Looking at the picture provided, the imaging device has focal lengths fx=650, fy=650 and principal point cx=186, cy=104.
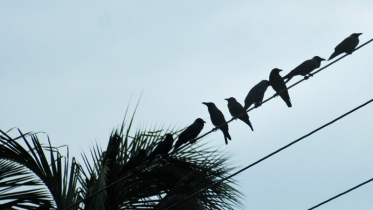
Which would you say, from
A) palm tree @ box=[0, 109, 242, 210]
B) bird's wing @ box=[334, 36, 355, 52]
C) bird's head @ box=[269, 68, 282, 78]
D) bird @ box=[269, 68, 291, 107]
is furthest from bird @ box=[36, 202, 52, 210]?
bird's wing @ box=[334, 36, 355, 52]

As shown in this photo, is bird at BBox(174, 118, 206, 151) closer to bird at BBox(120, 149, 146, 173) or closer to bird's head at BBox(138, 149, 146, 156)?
bird's head at BBox(138, 149, 146, 156)

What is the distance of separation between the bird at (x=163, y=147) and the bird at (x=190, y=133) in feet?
1.52

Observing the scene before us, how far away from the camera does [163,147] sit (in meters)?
7.52

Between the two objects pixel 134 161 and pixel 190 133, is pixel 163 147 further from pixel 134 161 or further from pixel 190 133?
pixel 190 133

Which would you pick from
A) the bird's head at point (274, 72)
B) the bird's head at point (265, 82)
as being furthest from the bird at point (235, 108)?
the bird's head at point (274, 72)

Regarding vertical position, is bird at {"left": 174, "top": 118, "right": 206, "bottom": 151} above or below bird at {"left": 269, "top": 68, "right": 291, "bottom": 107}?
below

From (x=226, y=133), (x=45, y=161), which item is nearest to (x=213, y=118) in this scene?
(x=226, y=133)

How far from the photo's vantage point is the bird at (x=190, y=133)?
8281mm

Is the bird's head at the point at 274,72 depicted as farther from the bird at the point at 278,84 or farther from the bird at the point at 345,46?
the bird at the point at 345,46

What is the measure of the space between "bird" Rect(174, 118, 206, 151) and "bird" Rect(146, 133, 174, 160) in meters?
0.46

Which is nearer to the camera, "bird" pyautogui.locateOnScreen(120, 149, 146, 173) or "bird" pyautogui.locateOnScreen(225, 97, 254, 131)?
"bird" pyautogui.locateOnScreen(120, 149, 146, 173)

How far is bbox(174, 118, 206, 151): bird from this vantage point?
27.2ft

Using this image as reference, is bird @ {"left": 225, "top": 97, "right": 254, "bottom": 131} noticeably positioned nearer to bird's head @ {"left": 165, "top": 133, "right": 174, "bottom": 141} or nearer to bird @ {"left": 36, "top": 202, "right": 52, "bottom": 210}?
bird's head @ {"left": 165, "top": 133, "right": 174, "bottom": 141}

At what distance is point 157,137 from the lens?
7637 millimetres
